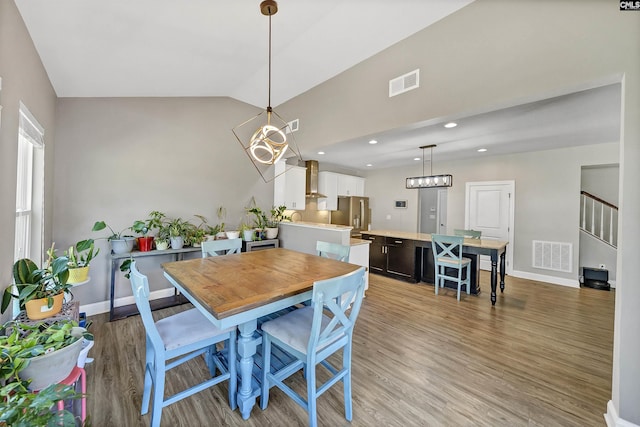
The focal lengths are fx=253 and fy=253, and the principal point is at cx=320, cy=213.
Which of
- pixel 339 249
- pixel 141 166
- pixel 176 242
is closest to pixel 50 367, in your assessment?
pixel 339 249

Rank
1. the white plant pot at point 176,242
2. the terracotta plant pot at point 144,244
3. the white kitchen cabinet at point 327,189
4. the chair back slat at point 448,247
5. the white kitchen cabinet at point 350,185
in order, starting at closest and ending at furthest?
the terracotta plant pot at point 144,244, the white plant pot at point 176,242, the chair back slat at point 448,247, the white kitchen cabinet at point 327,189, the white kitchen cabinet at point 350,185

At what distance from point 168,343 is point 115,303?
2.45 m

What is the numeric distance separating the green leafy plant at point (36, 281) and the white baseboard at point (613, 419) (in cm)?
358

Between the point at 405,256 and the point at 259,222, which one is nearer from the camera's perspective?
the point at 259,222

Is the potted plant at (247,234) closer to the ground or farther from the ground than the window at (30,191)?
closer to the ground

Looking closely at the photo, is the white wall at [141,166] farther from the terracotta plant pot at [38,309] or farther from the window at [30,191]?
the terracotta plant pot at [38,309]

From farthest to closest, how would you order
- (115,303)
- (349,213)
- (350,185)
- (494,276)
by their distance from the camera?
(350,185) < (349,213) < (494,276) < (115,303)

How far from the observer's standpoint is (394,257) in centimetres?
475

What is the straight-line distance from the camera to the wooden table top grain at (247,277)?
1408 mm

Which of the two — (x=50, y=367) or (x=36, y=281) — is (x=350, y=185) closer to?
(x=36, y=281)

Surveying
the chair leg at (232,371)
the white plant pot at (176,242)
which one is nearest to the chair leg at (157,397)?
the chair leg at (232,371)

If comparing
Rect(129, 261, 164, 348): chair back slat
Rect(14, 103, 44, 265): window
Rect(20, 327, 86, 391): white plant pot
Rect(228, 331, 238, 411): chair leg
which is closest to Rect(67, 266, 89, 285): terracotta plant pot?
Rect(14, 103, 44, 265): window

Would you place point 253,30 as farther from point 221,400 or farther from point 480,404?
point 480,404

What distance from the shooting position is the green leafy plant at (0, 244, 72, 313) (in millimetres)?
1504
